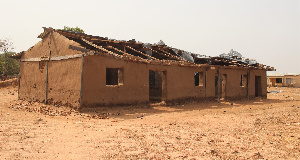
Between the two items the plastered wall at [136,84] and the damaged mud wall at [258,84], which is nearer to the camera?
the plastered wall at [136,84]

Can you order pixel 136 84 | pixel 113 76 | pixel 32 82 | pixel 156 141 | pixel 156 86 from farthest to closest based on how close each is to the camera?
1. pixel 156 86
2. pixel 113 76
3. pixel 32 82
4. pixel 136 84
5. pixel 156 141

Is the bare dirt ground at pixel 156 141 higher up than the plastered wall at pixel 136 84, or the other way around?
the plastered wall at pixel 136 84

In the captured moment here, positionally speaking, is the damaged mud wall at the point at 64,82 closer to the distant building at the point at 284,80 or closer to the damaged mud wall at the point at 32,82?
the damaged mud wall at the point at 32,82

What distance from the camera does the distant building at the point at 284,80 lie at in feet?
118

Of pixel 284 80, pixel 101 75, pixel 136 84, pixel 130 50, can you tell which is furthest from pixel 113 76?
pixel 284 80

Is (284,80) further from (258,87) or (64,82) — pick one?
Result: (64,82)

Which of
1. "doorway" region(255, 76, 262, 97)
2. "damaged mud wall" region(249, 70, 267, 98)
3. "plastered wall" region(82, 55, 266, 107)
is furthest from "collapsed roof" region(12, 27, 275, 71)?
"doorway" region(255, 76, 262, 97)

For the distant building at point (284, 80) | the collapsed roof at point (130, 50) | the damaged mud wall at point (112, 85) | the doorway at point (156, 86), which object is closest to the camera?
the damaged mud wall at point (112, 85)

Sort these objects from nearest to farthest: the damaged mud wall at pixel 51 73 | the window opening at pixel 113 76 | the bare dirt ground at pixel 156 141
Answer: the bare dirt ground at pixel 156 141, the damaged mud wall at pixel 51 73, the window opening at pixel 113 76

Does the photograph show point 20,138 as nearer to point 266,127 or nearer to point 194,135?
point 194,135

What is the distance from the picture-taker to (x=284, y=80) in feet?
124

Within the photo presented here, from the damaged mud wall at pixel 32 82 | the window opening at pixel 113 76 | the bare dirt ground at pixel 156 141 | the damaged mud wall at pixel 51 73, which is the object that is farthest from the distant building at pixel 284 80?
the damaged mud wall at pixel 32 82

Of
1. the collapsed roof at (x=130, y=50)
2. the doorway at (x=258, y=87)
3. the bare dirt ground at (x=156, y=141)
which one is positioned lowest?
the bare dirt ground at (x=156, y=141)

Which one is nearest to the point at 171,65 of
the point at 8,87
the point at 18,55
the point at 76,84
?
the point at 76,84
